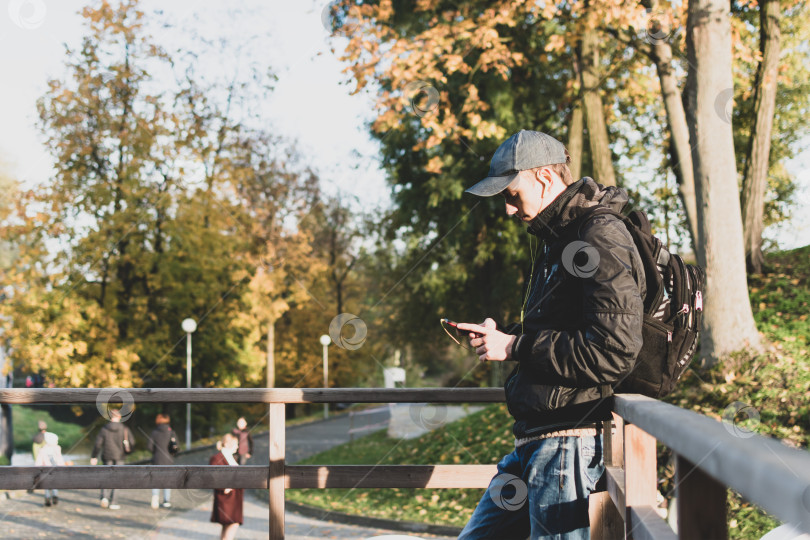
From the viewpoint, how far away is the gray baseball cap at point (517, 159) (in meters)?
2.57

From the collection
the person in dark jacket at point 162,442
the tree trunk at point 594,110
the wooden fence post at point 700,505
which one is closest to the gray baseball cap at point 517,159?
the wooden fence post at point 700,505

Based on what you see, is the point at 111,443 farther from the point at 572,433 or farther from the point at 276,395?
the point at 572,433

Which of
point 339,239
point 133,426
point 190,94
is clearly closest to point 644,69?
point 190,94

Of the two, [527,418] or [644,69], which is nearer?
[527,418]

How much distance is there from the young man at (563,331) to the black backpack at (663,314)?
0.17ft

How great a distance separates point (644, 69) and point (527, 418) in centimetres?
1557

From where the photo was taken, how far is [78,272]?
69.4ft

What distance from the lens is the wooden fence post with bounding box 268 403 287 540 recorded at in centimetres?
413

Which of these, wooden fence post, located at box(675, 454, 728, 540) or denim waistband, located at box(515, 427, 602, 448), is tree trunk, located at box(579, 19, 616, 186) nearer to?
denim waistband, located at box(515, 427, 602, 448)

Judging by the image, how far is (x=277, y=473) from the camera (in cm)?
414

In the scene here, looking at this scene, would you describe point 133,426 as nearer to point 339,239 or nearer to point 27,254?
point 27,254

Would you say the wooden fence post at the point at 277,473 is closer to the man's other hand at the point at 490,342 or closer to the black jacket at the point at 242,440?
the man's other hand at the point at 490,342

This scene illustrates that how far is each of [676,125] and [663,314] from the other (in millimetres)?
10062

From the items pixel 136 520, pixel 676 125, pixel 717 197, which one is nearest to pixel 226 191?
pixel 136 520
